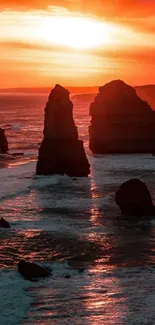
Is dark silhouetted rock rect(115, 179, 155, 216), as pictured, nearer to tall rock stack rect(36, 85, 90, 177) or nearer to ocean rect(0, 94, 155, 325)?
ocean rect(0, 94, 155, 325)

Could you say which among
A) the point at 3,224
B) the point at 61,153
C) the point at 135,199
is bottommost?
the point at 3,224

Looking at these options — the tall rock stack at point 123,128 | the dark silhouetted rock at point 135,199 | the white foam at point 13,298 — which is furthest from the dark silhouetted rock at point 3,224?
the tall rock stack at point 123,128

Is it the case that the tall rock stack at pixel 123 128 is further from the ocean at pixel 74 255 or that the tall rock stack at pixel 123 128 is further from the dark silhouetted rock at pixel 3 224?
the dark silhouetted rock at pixel 3 224

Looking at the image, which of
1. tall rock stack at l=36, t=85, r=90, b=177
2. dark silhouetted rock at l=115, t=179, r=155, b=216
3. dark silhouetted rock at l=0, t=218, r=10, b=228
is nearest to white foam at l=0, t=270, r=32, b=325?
dark silhouetted rock at l=0, t=218, r=10, b=228

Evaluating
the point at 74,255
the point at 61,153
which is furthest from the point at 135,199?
the point at 61,153

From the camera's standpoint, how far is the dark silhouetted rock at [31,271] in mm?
30077

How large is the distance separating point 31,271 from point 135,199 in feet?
→ 52.3

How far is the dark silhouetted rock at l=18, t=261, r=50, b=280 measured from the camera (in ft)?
98.7

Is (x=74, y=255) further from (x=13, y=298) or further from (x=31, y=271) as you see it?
(x=13, y=298)

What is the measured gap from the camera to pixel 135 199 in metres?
44.2

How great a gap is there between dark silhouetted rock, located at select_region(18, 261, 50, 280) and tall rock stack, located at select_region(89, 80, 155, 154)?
55417 mm

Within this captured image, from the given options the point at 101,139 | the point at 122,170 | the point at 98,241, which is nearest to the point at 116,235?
the point at 98,241

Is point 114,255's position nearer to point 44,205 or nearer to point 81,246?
point 81,246

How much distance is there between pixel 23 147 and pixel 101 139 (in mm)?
17191
